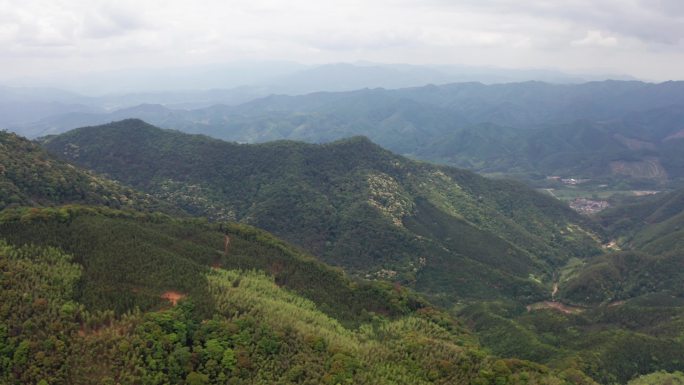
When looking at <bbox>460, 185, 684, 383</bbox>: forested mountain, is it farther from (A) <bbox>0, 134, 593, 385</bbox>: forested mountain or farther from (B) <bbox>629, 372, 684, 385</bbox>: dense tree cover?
(A) <bbox>0, 134, 593, 385</bbox>: forested mountain

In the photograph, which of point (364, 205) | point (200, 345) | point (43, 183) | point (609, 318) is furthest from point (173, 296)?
point (364, 205)

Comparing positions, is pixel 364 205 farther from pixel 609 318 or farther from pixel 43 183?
pixel 43 183

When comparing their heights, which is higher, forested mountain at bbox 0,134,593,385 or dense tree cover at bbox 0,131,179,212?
dense tree cover at bbox 0,131,179,212

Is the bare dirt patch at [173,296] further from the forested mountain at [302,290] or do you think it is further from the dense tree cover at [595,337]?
the dense tree cover at [595,337]

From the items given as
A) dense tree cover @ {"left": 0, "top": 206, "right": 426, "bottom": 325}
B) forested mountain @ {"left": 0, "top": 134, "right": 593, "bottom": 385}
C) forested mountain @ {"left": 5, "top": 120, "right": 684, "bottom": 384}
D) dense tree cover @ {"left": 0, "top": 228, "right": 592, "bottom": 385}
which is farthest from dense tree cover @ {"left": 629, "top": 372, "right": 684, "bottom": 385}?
dense tree cover @ {"left": 0, "top": 206, "right": 426, "bottom": 325}

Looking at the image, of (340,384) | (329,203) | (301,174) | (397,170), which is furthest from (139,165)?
(340,384)
